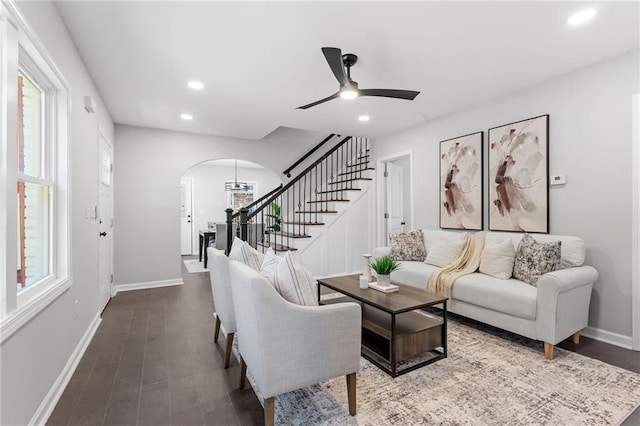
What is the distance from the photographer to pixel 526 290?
2590 millimetres

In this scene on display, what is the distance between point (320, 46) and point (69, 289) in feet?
8.87

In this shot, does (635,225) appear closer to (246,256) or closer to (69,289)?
(246,256)

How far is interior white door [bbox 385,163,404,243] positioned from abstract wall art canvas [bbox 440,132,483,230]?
142 centimetres

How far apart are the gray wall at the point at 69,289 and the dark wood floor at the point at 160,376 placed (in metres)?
0.21

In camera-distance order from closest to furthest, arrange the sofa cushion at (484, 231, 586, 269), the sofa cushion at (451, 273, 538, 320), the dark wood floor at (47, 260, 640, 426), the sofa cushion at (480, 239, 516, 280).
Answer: the dark wood floor at (47, 260, 640, 426)
the sofa cushion at (451, 273, 538, 320)
the sofa cushion at (484, 231, 586, 269)
the sofa cushion at (480, 239, 516, 280)

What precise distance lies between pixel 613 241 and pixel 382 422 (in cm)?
265

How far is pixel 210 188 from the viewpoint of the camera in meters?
8.79

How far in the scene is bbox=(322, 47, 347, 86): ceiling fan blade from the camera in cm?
212

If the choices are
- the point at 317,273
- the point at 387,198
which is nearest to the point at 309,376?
the point at 317,273

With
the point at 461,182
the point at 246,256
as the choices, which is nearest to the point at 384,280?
the point at 246,256

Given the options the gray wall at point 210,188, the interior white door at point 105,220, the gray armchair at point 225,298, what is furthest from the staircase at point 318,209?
the gray armchair at point 225,298

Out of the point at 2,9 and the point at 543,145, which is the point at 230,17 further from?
the point at 543,145

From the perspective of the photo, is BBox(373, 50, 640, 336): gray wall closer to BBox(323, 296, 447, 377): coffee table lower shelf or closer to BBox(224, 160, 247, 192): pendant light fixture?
BBox(323, 296, 447, 377): coffee table lower shelf

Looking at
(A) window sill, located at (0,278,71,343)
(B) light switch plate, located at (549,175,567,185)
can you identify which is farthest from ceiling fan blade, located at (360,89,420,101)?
(A) window sill, located at (0,278,71,343)
